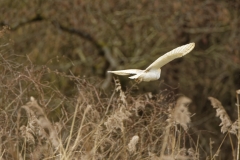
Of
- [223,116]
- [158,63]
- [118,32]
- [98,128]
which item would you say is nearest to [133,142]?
[98,128]

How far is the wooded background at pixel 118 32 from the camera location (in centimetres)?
1074

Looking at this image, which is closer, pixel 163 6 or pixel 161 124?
pixel 161 124

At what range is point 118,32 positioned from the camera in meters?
11.0

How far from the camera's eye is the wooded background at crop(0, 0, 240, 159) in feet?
35.2

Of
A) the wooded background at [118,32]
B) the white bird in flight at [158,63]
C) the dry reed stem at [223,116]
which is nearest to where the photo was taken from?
the dry reed stem at [223,116]

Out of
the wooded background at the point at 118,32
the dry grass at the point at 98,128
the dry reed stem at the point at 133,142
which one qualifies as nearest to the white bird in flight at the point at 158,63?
the dry grass at the point at 98,128

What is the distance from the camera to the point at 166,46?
11.3m

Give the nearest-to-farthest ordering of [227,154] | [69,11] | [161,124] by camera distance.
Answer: [161,124] < [69,11] < [227,154]

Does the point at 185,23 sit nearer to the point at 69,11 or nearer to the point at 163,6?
the point at 163,6

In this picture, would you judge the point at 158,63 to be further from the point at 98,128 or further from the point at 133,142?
the point at 133,142

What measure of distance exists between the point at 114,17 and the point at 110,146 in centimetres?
695

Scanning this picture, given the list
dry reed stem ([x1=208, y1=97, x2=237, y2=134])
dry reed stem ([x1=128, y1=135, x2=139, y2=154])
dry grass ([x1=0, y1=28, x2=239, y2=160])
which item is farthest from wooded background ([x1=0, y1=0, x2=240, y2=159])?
dry reed stem ([x1=128, y1=135, x2=139, y2=154])

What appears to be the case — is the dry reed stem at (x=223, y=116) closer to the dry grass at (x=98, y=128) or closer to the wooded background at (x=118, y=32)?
the dry grass at (x=98, y=128)

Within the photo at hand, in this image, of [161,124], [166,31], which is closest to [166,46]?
[166,31]
